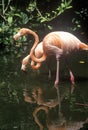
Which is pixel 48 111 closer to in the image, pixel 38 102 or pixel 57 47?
pixel 38 102

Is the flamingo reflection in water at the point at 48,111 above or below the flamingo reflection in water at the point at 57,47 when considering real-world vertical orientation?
below

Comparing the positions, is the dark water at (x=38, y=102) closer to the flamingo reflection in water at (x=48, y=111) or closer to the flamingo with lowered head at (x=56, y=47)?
the flamingo reflection in water at (x=48, y=111)

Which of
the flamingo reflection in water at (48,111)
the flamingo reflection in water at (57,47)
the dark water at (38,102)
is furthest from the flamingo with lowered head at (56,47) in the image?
the flamingo reflection in water at (48,111)

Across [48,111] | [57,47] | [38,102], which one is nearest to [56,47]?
[57,47]

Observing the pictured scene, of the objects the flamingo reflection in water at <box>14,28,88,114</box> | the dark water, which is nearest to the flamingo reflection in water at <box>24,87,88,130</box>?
the dark water

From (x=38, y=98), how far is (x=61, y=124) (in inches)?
37.0

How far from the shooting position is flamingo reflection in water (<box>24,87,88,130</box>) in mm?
4496

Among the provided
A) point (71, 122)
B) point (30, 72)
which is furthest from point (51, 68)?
point (71, 122)

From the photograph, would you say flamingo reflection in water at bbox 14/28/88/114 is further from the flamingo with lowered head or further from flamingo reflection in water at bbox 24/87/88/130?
flamingo reflection in water at bbox 24/87/88/130

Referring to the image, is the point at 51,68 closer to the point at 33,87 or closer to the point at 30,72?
the point at 30,72

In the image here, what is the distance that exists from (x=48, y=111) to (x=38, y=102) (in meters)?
0.36

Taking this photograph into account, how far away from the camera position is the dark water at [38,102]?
15.0ft

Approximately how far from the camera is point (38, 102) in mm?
5297

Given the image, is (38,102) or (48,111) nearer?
(48,111)
